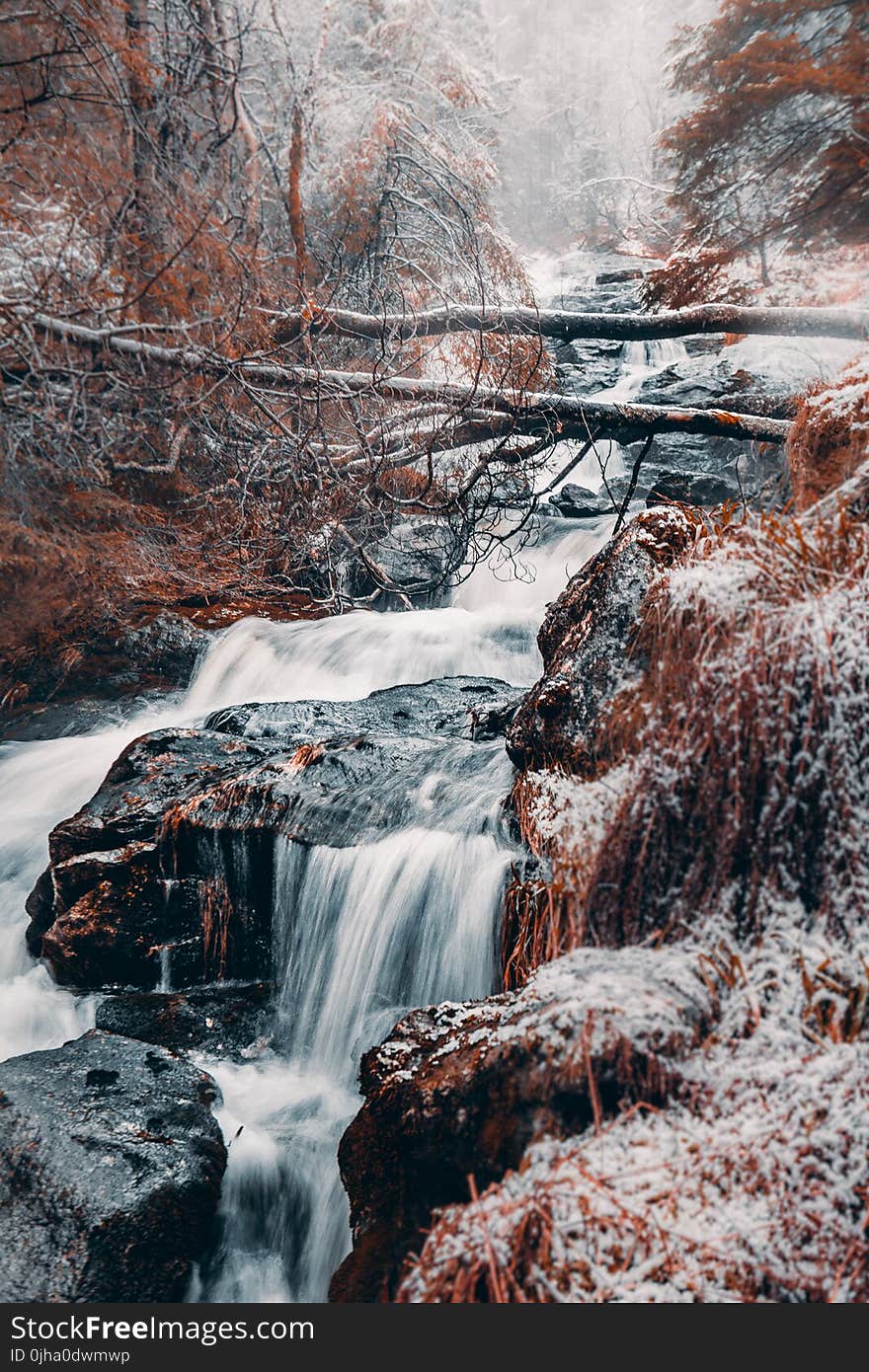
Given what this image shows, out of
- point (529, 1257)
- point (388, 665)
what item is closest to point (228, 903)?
point (529, 1257)

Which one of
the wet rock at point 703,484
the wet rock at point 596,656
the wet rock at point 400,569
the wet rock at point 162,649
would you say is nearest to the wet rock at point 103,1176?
the wet rock at point 596,656

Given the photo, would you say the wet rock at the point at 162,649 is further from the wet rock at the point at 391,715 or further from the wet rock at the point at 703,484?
the wet rock at the point at 703,484

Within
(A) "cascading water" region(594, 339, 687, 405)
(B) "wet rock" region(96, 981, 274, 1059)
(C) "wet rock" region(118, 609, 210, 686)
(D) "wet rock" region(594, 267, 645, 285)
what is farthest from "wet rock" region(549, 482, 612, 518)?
(B) "wet rock" region(96, 981, 274, 1059)

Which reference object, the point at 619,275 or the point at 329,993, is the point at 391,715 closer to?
the point at 329,993

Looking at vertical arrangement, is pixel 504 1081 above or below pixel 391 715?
below

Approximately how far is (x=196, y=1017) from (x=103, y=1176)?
0.99m

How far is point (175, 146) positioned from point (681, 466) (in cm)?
767

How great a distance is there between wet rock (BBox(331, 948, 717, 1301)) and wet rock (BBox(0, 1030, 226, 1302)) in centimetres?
73

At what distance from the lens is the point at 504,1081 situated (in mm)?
1762

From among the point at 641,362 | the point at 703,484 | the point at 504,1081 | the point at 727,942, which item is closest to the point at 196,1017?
the point at 504,1081

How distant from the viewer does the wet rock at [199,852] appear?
359 cm

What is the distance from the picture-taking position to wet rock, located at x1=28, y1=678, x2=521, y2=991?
3.59 metres

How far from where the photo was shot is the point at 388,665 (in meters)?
6.36

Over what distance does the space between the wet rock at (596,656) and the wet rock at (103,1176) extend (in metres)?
1.71
